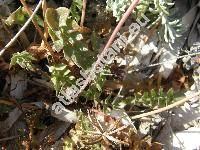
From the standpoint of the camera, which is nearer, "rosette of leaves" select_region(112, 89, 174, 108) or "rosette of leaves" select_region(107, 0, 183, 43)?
"rosette of leaves" select_region(107, 0, 183, 43)

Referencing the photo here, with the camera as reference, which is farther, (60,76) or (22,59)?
(60,76)

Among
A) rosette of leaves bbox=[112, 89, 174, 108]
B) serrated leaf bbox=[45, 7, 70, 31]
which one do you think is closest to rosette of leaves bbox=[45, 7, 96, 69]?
serrated leaf bbox=[45, 7, 70, 31]

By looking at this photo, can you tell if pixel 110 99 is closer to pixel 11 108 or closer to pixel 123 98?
pixel 123 98

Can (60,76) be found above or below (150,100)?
above

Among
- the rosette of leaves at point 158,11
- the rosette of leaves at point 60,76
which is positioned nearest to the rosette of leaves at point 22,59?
the rosette of leaves at point 60,76

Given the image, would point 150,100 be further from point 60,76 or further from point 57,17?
point 57,17

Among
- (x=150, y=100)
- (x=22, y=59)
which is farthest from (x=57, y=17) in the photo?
(x=150, y=100)

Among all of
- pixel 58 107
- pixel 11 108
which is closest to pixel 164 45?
pixel 58 107

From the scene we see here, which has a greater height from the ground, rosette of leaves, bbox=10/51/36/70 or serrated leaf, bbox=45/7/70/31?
serrated leaf, bbox=45/7/70/31

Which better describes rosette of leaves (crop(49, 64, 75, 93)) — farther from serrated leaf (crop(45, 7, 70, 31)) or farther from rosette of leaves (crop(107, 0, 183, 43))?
rosette of leaves (crop(107, 0, 183, 43))
